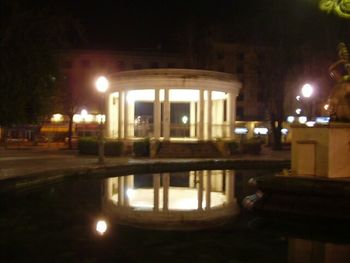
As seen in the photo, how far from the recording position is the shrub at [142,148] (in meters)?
32.3

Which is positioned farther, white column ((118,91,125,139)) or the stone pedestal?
white column ((118,91,125,139))

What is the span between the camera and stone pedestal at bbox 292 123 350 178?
1227cm

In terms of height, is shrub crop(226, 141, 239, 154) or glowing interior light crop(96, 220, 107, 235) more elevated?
shrub crop(226, 141, 239, 154)

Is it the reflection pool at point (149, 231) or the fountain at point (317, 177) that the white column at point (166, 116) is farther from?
the fountain at point (317, 177)

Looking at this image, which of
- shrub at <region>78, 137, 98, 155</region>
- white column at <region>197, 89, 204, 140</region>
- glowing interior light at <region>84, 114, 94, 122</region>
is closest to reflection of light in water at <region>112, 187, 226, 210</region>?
white column at <region>197, 89, 204, 140</region>

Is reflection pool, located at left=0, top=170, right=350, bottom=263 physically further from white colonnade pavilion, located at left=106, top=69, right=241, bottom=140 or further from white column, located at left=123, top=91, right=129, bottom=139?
white column, located at left=123, top=91, right=129, bottom=139

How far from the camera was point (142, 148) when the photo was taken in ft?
106

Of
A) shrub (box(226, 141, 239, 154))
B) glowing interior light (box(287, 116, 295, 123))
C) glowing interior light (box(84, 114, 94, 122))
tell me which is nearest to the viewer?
shrub (box(226, 141, 239, 154))

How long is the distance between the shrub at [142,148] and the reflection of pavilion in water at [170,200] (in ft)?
31.6

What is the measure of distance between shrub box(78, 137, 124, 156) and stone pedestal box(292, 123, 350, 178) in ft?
68.8

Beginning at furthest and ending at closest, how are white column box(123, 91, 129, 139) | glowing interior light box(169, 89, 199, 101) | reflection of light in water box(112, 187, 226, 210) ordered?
glowing interior light box(169, 89, 199, 101), white column box(123, 91, 129, 139), reflection of light in water box(112, 187, 226, 210)

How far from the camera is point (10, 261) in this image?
8227 millimetres

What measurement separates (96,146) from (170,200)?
19.2m

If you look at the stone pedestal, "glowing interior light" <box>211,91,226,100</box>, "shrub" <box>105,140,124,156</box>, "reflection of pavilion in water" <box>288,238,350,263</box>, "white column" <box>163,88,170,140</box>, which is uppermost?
"glowing interior light" <box>211,91,226,100</box>
